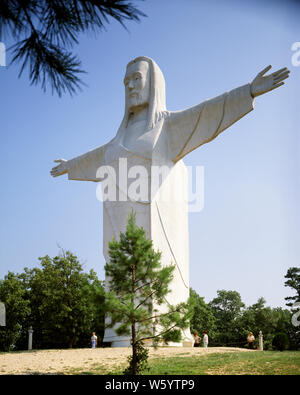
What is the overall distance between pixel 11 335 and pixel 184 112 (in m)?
19.0

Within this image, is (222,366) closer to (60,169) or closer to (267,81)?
(267,81)

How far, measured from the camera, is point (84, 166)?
1948cm

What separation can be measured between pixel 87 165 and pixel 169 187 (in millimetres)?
4028

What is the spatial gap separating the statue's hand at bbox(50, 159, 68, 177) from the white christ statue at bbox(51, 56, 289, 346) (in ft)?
6.35

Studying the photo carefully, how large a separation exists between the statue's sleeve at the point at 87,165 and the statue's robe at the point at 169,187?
3.83ft

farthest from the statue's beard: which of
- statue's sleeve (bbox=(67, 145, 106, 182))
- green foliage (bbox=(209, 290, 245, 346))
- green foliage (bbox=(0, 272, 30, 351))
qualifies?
green foliage (bbox=(209, 290, 245, 346))

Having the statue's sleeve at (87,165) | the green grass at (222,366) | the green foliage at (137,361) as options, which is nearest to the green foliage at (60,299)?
the statue's sleeve at (87,165)

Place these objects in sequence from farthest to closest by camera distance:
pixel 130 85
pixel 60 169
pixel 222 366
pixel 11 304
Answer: pixel 11 304
pixel 60 169
pixel 130 85
pixel 222 366

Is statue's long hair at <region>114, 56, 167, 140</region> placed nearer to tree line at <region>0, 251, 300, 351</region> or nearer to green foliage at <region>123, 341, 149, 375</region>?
tree line at <region>0, 251, 300, 351</region>

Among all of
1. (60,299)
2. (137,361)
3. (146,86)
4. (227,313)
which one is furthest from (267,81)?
(227,313)

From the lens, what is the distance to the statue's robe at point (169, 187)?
1625 cm

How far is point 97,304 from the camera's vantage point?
9094 mm
